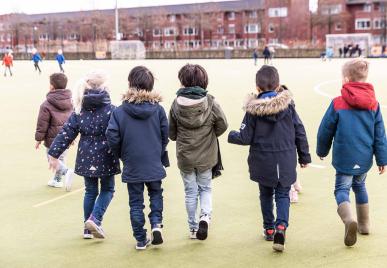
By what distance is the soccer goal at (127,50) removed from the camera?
235ft

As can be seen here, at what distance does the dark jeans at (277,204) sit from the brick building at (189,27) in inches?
3369

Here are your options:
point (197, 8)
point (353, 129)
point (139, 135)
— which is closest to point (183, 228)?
point (139, 135)

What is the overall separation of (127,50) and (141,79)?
68.3 metres

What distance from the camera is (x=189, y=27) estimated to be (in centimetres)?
10012

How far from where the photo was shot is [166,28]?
104 meters

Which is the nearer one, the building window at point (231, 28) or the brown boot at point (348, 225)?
the brown boot at point (348, 225)

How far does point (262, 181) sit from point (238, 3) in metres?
103

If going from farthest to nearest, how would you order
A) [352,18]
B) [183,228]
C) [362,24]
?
[352,18], [362,24], [183,228]

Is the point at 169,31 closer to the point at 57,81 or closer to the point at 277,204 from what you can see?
the point at 57,81

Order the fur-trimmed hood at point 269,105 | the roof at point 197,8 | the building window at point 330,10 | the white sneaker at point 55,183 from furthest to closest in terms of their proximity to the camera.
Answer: the roof at point 197,8, the building window at point 330,10, the white sneaker at point 55,183, the fur-trimmed hood at point 269,105

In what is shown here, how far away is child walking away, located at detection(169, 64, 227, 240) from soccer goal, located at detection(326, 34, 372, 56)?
59.2m

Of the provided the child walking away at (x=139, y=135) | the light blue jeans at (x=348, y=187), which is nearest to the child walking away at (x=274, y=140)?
the light blue jeans at (x=348, y=187)

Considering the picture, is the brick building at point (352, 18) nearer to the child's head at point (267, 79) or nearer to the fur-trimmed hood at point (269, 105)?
the child's head at point (267, 79)

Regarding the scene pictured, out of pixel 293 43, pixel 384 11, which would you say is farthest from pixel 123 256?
pixel 384 11
